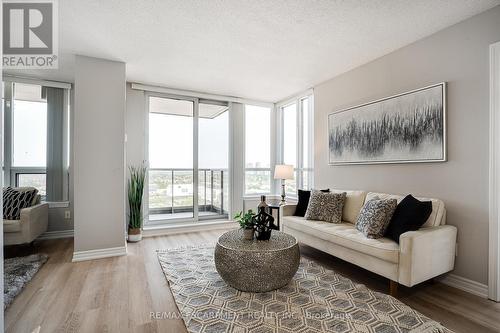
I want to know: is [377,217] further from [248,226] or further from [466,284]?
[248,226]

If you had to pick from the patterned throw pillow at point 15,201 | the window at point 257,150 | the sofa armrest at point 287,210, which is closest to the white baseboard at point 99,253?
the patterned throw pillow at point 15,201

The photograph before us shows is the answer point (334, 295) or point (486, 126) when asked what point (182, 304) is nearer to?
point (334, 295)

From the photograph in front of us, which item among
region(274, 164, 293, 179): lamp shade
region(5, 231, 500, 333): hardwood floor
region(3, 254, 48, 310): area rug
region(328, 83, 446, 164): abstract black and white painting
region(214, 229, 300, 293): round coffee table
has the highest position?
region(328, 83, 446, 164): abstract black and white painting

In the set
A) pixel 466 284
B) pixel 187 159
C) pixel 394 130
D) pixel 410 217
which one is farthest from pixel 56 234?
pixel 466 284

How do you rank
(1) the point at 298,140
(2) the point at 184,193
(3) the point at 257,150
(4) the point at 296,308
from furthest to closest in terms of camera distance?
(3) the point at 257,150 < (1) the point at 298,140 < (2) the point at 184,193 < (4) the point at 296,308

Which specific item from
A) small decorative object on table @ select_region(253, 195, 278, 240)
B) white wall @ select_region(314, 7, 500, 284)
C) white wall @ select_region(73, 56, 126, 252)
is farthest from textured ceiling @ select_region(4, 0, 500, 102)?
small decorative object on table @ select_region(253, 195, 278, 240)

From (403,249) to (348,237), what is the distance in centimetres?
52

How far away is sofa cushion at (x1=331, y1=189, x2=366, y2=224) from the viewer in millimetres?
3199

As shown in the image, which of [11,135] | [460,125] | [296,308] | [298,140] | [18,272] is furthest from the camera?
[298,140]

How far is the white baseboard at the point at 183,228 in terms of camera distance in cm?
434

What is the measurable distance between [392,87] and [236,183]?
10.4ft

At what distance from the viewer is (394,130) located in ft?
10.1

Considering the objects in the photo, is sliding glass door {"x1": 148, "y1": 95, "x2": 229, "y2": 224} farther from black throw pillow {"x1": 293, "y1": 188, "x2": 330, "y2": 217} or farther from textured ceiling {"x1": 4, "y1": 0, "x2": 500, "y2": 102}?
black throw pillow {"x1": 293, "y1": 188, "x2": 330, "y2": 217}

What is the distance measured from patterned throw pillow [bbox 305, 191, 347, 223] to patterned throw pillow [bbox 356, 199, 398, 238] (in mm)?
554
